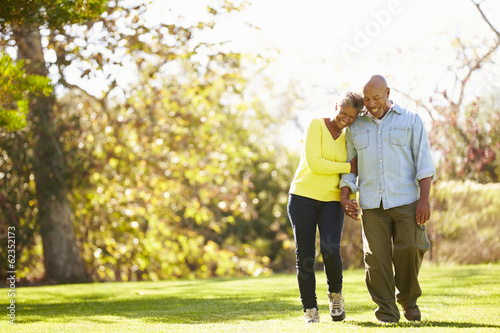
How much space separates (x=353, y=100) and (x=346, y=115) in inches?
4.7

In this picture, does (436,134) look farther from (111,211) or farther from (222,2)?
(111,211)

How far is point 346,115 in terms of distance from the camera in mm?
4664

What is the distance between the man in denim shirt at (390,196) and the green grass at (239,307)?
0.89ft

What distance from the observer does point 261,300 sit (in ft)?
22.4

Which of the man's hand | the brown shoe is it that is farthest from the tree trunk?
the man's hand

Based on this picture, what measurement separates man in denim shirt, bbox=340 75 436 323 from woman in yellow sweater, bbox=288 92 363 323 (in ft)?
0.41

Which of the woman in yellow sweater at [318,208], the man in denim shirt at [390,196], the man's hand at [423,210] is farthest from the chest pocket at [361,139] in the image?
the man's hand at [423,210]

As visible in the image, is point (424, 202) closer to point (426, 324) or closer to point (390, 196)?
point (390, 196)

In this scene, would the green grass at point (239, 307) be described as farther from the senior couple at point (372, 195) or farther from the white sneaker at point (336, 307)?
the senior couple at point (372, 195)

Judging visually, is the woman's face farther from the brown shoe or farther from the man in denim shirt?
the brown shoe

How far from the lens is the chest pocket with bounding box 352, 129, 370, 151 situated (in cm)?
473

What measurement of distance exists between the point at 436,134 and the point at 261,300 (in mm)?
7272

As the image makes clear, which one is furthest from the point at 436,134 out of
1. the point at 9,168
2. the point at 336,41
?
the point at 9,168

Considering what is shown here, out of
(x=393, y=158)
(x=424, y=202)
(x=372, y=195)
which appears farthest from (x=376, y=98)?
(x=424, y=202)
